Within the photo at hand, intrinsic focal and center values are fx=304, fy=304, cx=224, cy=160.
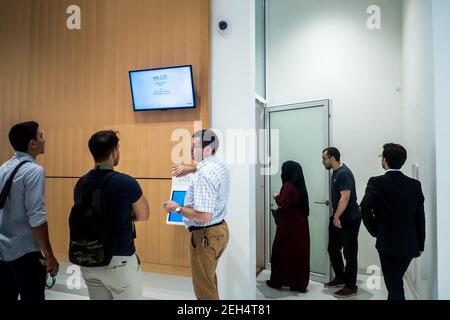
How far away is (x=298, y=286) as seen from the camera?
133 inches

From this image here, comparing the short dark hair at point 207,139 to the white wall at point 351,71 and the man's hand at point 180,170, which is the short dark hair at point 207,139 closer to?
the man's hand at point 180,170

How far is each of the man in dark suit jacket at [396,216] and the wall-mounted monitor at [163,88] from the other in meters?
1.75

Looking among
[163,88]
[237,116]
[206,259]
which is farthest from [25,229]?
[237,116]

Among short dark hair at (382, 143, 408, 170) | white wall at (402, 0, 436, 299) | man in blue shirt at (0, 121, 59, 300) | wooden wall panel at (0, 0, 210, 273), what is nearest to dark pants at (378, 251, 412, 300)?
white wall at (402, 0, 436, 299)

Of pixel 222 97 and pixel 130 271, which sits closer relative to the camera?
pixel 130 271

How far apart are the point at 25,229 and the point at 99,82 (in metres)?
1.90

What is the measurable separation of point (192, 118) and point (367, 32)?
107 inches

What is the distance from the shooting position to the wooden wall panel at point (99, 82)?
9.78ft

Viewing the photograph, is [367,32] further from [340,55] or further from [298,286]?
[298,286]

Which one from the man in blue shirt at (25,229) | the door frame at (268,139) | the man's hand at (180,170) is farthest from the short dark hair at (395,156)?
the man in blue shirt at (25,229)

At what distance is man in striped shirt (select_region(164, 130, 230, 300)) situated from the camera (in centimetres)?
208

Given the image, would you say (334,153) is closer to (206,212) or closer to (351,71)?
(351,71)

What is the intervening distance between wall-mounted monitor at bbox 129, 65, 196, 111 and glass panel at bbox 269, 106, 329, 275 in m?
1.71
